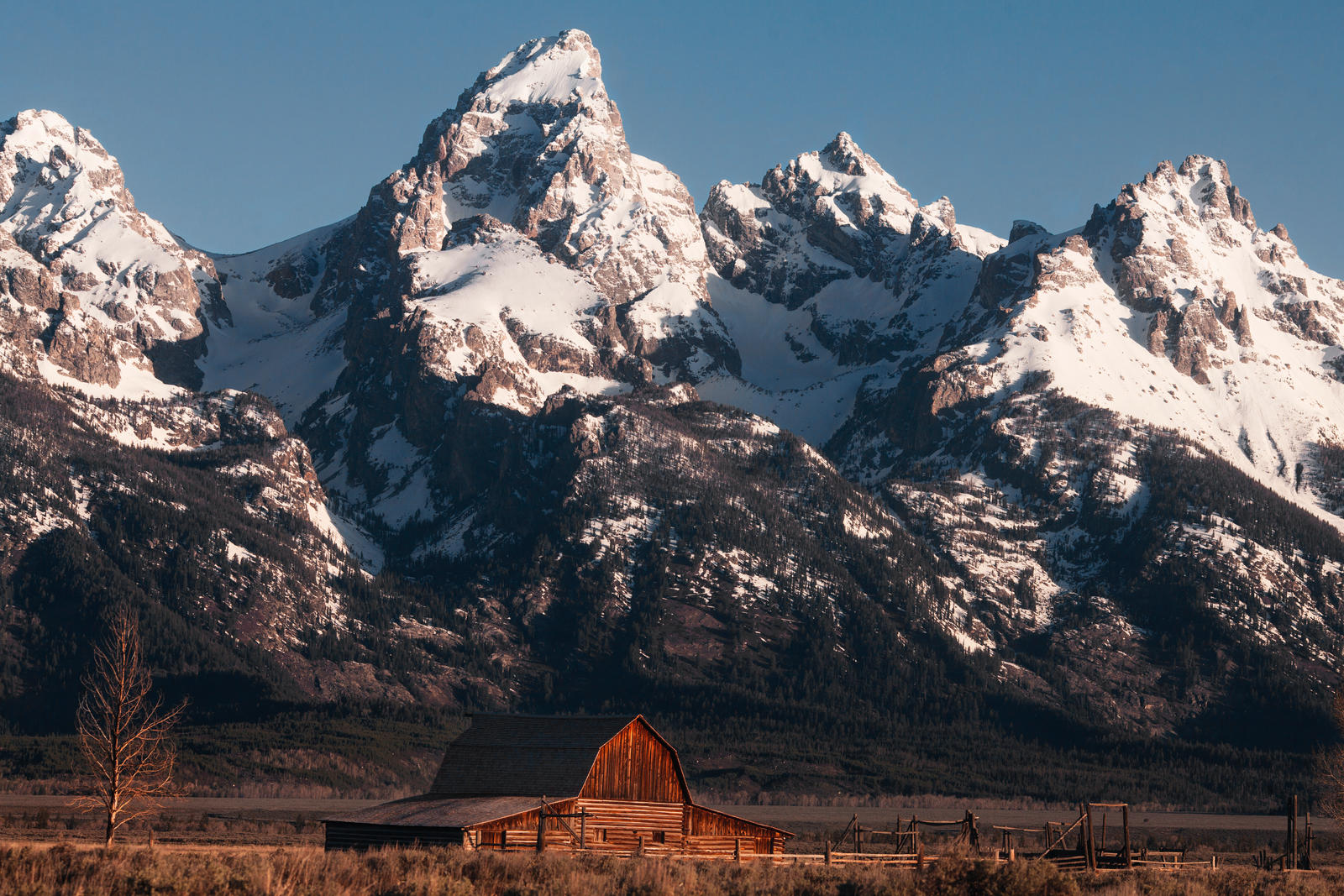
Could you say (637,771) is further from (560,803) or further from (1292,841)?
(1292,841)

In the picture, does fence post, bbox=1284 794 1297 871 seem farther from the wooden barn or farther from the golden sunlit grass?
the wooden barn

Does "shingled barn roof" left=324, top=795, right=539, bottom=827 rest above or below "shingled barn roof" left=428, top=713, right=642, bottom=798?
below

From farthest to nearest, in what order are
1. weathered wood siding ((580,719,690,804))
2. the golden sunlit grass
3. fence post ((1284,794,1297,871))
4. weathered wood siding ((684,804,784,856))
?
fence post ((1284,794,1297,871)) < weathered wood siding ((684,804,784,856)) < weathered wood siding ((580,719,690,804)) < the golden sunlit grass

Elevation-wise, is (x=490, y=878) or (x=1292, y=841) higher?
(x=1292, y=841)

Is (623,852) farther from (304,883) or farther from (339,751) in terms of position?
(339,751)

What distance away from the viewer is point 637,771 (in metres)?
71.8

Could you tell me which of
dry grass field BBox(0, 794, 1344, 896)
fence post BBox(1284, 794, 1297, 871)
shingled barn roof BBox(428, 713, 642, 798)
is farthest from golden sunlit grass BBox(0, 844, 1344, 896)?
fence post BBox(1284, 794, 1297, 871)

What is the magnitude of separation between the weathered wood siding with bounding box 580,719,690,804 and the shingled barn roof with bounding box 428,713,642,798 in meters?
0.58

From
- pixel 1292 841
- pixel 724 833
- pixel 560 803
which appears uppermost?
pixel 560 803

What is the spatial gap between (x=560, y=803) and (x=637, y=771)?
205 inches

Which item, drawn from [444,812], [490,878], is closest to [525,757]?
[444,812]

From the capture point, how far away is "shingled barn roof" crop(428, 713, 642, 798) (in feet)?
229

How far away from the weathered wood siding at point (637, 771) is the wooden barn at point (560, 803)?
0.13 ft

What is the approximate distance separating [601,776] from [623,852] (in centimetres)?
443
